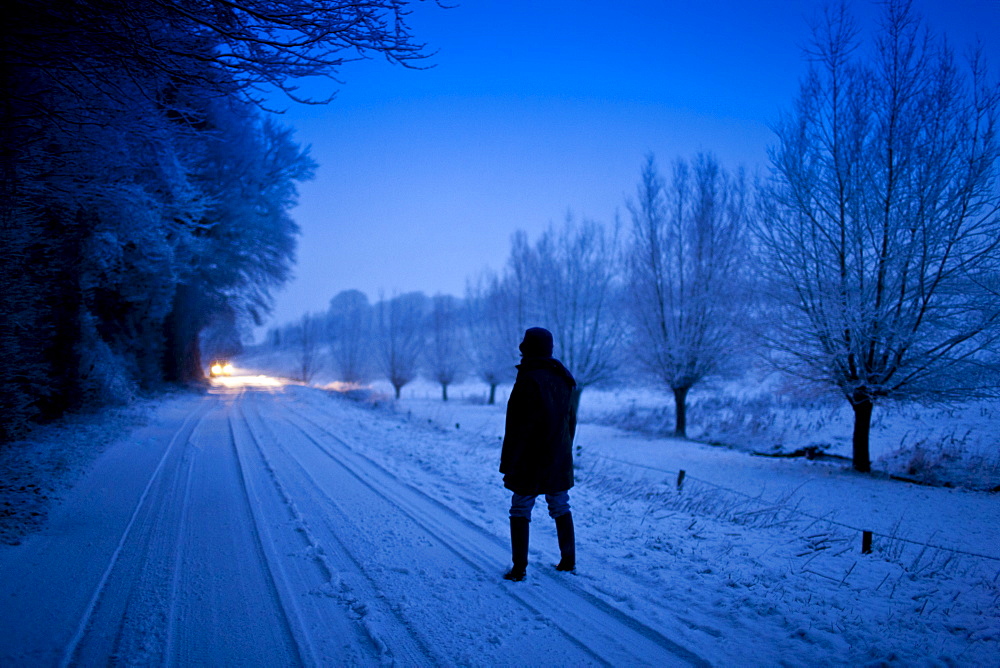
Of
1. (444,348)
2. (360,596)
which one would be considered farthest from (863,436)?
(444,348)

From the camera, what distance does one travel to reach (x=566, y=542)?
368 cm

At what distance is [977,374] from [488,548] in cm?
996

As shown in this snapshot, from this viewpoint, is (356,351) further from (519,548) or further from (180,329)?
(519,548)

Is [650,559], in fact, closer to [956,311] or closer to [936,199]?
[956,311]

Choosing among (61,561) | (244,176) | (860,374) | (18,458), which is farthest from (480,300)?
(61,561)

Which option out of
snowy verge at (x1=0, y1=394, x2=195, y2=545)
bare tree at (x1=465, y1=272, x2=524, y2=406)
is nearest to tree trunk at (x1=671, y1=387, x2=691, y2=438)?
bare tree at (x1=465, y1=272, x2=524, y2=406)

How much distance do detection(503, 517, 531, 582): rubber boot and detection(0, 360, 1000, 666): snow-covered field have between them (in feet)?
0.28

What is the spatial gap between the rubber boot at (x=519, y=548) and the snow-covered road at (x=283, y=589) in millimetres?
88

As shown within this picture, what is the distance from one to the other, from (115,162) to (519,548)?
22.7 ft

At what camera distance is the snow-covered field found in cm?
266

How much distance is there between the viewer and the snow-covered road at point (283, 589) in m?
2.57

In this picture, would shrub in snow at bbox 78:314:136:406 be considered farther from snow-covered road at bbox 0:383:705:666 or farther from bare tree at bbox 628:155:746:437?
bare tree at bbox 628:155:746:437

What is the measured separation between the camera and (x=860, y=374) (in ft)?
31.7

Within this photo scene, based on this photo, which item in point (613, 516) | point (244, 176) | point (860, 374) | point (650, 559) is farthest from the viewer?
point (244, 176)
